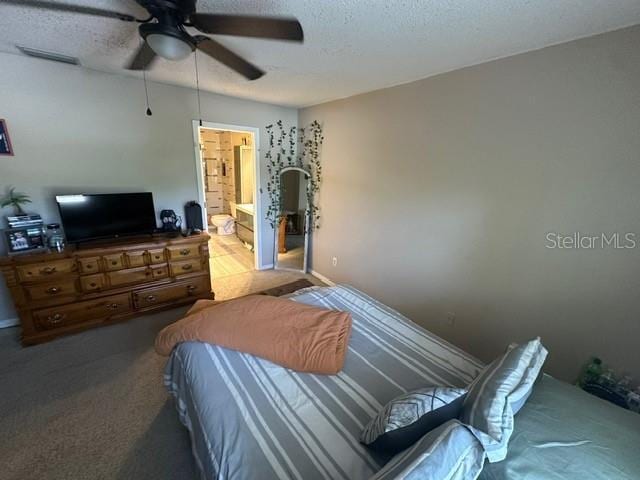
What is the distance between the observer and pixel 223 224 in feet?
19.1

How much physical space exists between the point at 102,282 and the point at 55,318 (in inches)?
17.4

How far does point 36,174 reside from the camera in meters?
2.39

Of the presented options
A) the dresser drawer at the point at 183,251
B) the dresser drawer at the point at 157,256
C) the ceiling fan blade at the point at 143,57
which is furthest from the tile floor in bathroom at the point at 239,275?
the ceiling fan blade at the point at 143,57

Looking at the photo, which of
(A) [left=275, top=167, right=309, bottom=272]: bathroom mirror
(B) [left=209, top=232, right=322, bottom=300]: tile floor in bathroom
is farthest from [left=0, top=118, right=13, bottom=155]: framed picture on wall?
(A) [left=275, top=167, right=309, bottom=272]: bathroom mirror

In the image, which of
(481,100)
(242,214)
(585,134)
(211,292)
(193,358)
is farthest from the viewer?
(242,214)

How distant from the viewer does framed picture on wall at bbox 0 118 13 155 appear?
2.20 m

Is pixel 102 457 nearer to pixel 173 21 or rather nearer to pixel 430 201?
pixel 173 21

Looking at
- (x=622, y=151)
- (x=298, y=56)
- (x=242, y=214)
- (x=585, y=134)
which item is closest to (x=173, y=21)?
(x=298, y=56)

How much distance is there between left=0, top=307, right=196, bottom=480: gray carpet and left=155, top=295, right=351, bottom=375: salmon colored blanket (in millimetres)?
→ 539

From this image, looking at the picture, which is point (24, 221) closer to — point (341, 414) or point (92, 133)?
point (92, 133)

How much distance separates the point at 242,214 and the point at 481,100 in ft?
13.6

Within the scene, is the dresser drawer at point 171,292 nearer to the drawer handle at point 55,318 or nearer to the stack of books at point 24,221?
the drawer handle at point 55,318

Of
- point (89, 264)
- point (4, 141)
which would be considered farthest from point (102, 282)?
point (4, 141)

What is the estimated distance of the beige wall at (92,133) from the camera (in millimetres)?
2266
